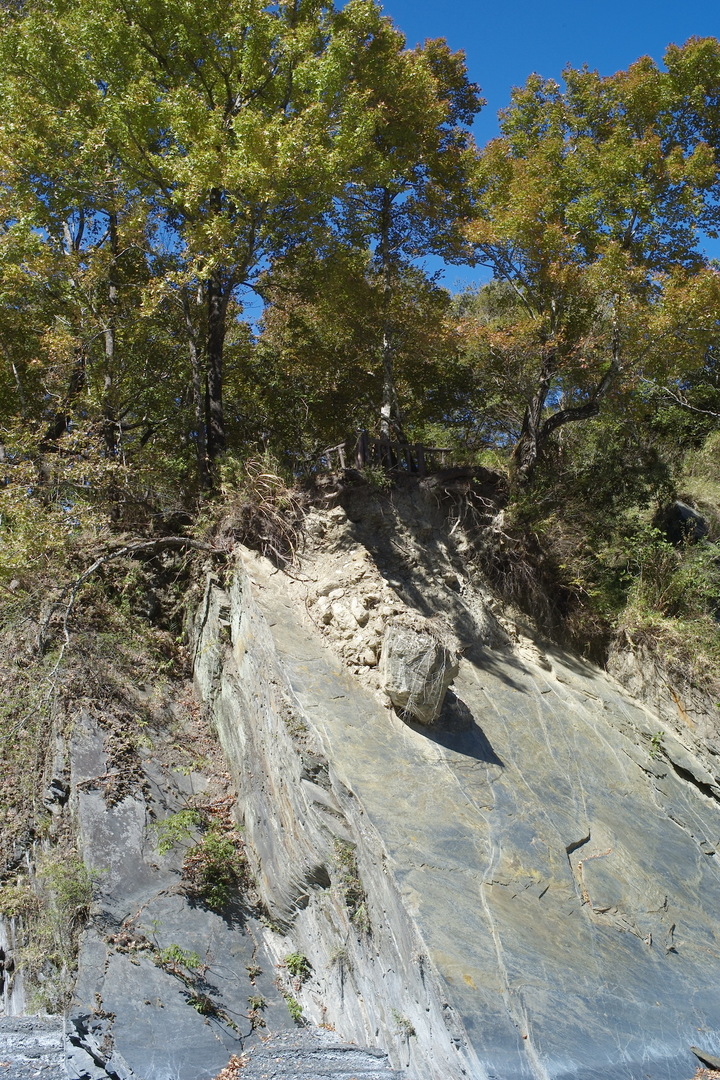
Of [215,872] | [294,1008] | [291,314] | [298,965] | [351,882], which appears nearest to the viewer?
[351,882]

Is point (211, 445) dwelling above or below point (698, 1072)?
above

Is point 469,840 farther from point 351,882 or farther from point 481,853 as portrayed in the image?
point 351,882

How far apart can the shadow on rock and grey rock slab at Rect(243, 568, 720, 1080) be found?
0.06 metres

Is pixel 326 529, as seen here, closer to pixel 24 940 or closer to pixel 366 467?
pixel 366 467

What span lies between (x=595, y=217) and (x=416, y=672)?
8.52 meters

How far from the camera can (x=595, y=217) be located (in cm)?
1282

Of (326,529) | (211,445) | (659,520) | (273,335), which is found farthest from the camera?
(273,335)

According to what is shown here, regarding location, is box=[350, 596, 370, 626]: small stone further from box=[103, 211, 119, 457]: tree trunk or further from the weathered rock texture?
box=[103, 211, 119, 457]: tree trunk

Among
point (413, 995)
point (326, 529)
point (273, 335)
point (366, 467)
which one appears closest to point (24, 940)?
point (413, 995)

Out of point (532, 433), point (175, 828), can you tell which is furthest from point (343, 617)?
point (532, 433)

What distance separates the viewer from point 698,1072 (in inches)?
247

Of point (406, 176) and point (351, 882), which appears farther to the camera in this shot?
point (406, 176)

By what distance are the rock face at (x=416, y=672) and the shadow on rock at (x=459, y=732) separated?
0.13 meters

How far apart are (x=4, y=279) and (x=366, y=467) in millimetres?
6055
